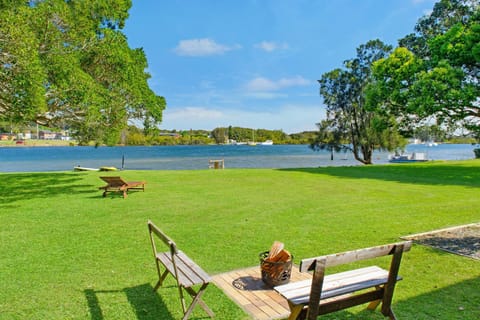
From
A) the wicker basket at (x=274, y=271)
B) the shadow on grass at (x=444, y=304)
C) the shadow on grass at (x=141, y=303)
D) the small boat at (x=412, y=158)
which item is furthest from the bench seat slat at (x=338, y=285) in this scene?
the small boat at (x=412, y=158)

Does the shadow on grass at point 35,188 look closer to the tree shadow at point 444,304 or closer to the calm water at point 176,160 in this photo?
the tree shadow at point 444,304

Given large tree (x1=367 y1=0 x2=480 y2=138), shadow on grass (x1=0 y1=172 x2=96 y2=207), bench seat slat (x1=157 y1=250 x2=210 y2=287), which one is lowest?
shadow on grass (x1=0 y1=172 x2=96 y2=207)

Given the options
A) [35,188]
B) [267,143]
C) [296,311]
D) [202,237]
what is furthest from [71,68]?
[267,143]

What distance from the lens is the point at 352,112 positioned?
3391 centimetres

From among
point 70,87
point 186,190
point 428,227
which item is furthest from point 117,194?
point 428,227

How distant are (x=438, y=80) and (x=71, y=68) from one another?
18296mm

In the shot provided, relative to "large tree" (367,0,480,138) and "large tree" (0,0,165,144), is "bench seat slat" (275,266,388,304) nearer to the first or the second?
"large tree" (0,0,165,144)

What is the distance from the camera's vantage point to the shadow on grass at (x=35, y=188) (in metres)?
12.3

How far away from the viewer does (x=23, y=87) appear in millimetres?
9461

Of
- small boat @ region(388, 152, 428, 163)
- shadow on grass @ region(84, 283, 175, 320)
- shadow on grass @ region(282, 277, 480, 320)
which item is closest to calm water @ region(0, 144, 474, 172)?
small boat @ region(388, 152, 428, 163)

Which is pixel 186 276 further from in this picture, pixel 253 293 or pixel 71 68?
pixel 71 68

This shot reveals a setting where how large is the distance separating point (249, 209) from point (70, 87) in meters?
7.33

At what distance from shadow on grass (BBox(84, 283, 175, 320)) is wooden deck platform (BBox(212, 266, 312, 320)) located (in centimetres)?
87

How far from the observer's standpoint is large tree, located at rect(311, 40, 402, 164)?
32.5 m
